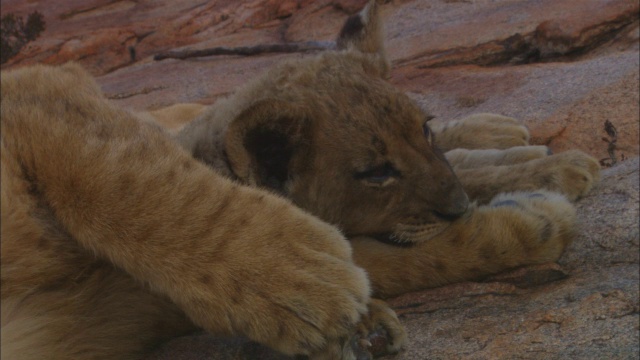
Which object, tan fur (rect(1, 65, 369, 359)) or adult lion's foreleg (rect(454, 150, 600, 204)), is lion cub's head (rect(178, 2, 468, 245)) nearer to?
adult lion's foreleg (rect(454, 150, 600, 204))

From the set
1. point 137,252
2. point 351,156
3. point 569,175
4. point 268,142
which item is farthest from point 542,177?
point 137,252

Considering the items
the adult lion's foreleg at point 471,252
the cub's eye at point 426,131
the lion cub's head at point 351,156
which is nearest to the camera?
the adult lion's foreleg at point 471,252

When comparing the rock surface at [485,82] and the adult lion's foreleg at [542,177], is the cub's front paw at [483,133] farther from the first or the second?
the adult lion's foreleg at [542,177]

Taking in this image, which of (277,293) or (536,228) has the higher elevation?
(277,293)

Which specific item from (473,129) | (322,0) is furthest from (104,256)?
(322,0)

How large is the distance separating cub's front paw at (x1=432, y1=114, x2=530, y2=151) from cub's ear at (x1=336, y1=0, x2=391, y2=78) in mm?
786

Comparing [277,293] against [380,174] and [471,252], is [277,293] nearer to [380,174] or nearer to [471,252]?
[471,252]

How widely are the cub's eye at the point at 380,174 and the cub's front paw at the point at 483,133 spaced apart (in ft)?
4.60

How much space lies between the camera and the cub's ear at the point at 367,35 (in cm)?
437

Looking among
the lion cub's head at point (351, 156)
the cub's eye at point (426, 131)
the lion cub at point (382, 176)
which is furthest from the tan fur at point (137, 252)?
the cub's eye at point (426, 131)

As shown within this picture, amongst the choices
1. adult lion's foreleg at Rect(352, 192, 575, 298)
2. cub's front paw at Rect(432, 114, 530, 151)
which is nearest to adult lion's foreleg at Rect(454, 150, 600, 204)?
adult lion's foreleg at Rect(352, 192, 575, 298)

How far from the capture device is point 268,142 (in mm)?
3270

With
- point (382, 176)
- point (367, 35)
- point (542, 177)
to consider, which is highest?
point (367, 35)

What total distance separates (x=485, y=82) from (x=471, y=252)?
3976 millimetres
